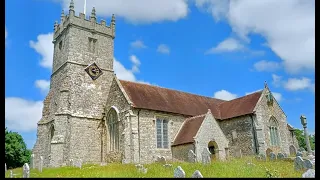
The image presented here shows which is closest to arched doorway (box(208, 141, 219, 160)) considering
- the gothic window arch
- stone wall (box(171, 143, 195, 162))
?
stone wall (box(171, 143, 195, 162))

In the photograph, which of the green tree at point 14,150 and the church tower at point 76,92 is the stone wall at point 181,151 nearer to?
the church tower at point 76,92

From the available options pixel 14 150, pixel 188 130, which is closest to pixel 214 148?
pixel 188 130

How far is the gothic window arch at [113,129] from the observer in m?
26.8

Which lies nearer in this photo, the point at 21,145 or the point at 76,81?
the point at 76,81

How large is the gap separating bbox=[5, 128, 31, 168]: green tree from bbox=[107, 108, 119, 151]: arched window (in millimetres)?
20912

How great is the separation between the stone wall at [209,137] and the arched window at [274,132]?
18.9ft

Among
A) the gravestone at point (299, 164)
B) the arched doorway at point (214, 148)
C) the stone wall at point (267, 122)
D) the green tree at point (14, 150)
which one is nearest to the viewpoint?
the gravestone at point (299, 164)

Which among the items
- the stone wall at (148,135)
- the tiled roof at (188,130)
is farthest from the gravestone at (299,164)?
the stone wall at (148,135)

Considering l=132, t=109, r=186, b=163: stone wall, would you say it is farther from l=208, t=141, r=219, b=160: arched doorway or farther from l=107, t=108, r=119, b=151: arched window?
l=208, t=141, r=219, b=160: arched doorway

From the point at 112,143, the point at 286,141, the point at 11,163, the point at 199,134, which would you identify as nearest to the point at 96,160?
the point at 112,143

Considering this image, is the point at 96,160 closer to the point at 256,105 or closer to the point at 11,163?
the point at 256,105

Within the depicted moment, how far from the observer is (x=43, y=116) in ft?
97.3

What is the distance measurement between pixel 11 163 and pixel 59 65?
2067cm

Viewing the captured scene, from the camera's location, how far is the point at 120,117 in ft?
86.5
